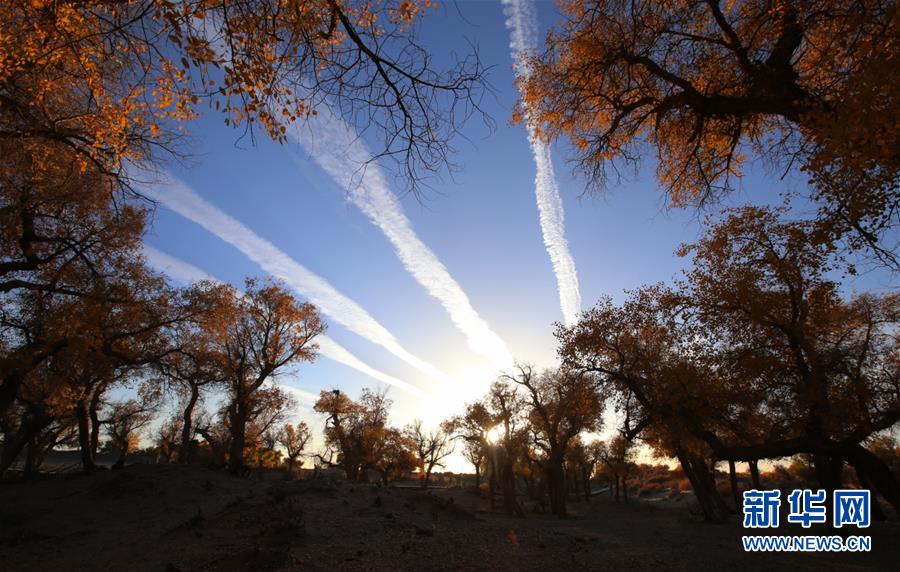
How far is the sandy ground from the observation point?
864cm

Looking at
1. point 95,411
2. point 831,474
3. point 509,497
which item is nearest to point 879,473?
point 831,474

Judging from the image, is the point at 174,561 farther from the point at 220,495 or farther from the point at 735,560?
the point at 735,560

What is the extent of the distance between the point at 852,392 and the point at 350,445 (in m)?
45.6

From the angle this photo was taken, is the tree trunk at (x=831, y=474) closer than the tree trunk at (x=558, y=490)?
Yes

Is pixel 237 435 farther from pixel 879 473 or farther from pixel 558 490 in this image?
pixel 879 473

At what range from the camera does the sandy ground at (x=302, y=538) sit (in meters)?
8.64

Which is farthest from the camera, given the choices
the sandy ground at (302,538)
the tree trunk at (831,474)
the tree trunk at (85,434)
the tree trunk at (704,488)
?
the tree trunk at (704,488)

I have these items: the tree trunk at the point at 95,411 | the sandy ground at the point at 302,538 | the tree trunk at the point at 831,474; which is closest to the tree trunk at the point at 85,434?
the tree trunk at the point at 95,411

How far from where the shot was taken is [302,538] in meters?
9.77

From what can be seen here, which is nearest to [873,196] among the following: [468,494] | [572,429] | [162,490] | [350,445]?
[162,490]

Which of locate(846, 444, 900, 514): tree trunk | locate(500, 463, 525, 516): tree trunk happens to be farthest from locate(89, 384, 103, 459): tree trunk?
locate(846, 444, 900, 514): tree trunk

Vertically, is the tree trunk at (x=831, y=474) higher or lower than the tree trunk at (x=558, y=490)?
higher

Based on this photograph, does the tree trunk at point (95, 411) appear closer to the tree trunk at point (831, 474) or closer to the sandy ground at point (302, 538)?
the sandy ground at point (302, 538)

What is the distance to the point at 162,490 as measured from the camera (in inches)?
621
